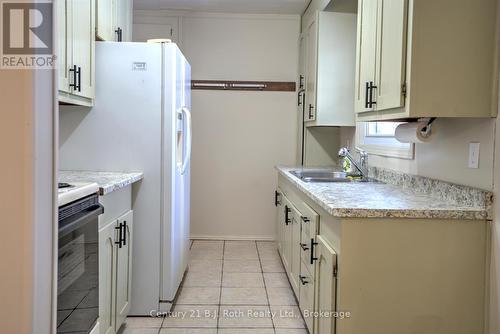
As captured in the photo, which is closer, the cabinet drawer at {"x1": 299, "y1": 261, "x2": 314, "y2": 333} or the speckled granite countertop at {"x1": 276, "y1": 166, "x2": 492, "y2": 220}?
the speckled granite countertop at {"x1": 276, "y1": 166, "x2": 492, "y2": 220}

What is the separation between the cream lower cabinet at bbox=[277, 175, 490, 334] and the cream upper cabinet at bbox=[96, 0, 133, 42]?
1974 millimetres

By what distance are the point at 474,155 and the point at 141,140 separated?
186 centimetres

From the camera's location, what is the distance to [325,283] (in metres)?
1.98

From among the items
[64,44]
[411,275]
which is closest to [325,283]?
[411,275]

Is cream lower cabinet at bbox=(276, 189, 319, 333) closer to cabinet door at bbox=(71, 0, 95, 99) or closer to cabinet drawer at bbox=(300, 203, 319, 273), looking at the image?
cabinet drawer at bbox=(300, 203, 319, 273)

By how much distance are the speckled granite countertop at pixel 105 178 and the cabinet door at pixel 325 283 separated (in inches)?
40.8

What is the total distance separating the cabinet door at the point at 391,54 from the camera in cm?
186

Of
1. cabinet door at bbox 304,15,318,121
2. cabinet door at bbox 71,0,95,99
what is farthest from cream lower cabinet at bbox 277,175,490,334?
cabinet door at bbox 304,15,318,121

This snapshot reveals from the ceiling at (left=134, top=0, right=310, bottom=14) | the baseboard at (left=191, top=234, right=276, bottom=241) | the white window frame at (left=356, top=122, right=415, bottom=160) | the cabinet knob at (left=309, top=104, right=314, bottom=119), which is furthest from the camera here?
the baseboard at (left=191, top=234, right=276, bottom=241)

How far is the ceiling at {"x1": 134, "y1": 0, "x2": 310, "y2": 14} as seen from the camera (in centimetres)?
434

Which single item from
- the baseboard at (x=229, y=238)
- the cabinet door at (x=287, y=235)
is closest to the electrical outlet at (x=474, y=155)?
the cabinet door at (x=287, y=235)

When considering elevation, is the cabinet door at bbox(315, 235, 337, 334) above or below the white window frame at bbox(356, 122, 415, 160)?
below

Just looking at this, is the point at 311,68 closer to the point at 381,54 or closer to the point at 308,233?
the point at 381,54
